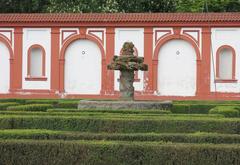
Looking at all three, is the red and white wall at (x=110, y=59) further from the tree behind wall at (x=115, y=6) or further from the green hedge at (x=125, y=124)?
the green hedge at (x=125, y=124)

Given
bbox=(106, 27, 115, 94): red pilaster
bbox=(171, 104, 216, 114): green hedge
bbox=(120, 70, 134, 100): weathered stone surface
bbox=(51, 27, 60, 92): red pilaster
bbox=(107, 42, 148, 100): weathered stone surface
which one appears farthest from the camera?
bbox=(51, 27, 60, 92): red pilaster

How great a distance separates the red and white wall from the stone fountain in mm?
9034

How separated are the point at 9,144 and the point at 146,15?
66.7ft

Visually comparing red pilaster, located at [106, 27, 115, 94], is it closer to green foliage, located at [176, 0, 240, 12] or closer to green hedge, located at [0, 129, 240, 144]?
green foliage, located at [176, 0, 240, 12]

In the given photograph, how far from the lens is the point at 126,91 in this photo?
20.0m

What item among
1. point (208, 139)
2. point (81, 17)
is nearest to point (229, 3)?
point (81, 17)

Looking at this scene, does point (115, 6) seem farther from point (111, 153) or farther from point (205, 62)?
point (111, 153)

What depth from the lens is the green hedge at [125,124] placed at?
12.8m

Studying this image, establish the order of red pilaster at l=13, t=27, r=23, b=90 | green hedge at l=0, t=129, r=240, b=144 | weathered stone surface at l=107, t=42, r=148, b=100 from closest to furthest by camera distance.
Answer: green hedge at l=0, t=129, r=240, b=144 → weathered stone surface at l=107, t=42, r=148, b=100 → red pilaster at l=13, t=27, r=23, b=90

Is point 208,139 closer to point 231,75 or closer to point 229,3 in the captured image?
point 231,75

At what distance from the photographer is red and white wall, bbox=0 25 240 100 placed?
28562 millimetres

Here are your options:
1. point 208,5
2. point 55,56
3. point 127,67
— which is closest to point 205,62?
point 55,56

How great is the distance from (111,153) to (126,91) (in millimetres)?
10750

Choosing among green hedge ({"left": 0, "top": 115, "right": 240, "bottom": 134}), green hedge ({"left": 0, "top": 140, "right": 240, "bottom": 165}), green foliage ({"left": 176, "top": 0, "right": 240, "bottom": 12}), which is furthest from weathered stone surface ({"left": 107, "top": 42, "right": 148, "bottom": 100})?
green foliage ({"left": 176, "top": 0, "right": 240, "bottom": 12})
